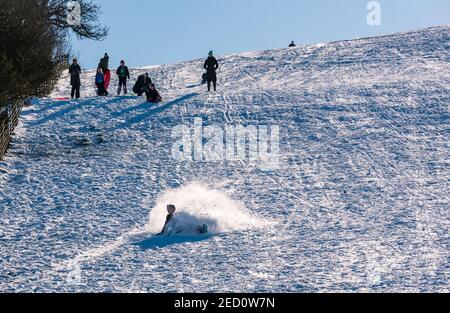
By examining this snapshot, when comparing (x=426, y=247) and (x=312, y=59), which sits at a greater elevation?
(x=312, y=59)

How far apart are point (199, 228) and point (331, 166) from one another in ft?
23.3

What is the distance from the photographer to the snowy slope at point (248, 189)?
2022 cm

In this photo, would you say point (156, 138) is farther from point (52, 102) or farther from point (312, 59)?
point (312, 59)

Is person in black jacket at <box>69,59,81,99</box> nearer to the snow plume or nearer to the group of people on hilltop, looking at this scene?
the group of people on hilltop

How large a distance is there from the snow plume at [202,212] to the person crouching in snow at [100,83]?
11238mm

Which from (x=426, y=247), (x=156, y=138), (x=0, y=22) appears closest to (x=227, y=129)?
(x=156, y=138)

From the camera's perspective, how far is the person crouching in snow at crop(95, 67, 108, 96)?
3772 centimetres

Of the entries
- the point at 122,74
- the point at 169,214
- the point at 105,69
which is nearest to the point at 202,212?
the point at 169,214

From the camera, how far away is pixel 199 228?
22922 millimetres

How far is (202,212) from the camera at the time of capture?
23.5 meters

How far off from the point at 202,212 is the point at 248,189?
12.4 ft

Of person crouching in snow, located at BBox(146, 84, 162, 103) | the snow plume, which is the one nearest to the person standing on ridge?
person crouching in snow, located at BBox(146, 84, 162, 103)

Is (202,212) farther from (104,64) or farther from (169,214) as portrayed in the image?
(104,64)
